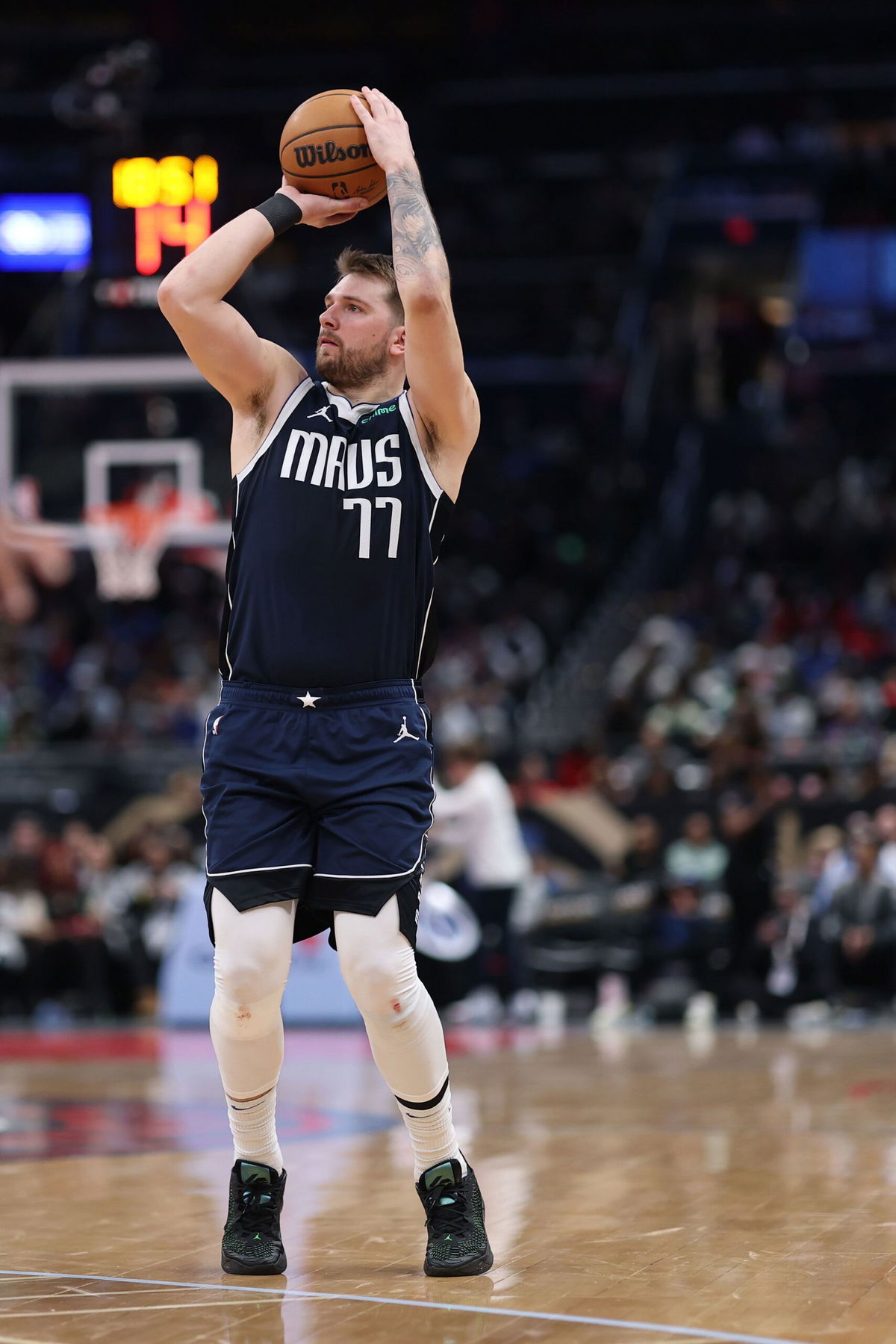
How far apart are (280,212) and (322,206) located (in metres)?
0.11

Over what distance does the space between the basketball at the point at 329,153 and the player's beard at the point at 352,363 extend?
372mm

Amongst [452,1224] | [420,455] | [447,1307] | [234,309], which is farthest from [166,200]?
[447,1307]

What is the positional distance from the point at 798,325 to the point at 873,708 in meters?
11.2

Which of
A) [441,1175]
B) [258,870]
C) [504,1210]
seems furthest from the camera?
[504,1210]

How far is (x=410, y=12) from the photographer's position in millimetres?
31312

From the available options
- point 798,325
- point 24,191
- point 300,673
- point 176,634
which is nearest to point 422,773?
point 300,673

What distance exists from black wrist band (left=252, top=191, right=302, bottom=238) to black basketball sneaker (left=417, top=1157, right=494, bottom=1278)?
2231mm

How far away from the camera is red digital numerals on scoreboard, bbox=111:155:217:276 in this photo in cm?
1223

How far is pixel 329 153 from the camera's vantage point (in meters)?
4.14

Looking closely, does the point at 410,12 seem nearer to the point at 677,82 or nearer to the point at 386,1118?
the point at 677,82

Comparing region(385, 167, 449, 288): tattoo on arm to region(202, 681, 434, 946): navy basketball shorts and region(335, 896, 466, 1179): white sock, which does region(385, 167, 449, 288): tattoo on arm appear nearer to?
region(202, 681, 434, 946): navy basketball shorts

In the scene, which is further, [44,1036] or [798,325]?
[798,325]

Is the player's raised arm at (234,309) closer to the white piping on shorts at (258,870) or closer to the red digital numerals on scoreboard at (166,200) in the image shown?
the white piping on shorts at (258,870)

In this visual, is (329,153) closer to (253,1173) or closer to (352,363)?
(352,363)
